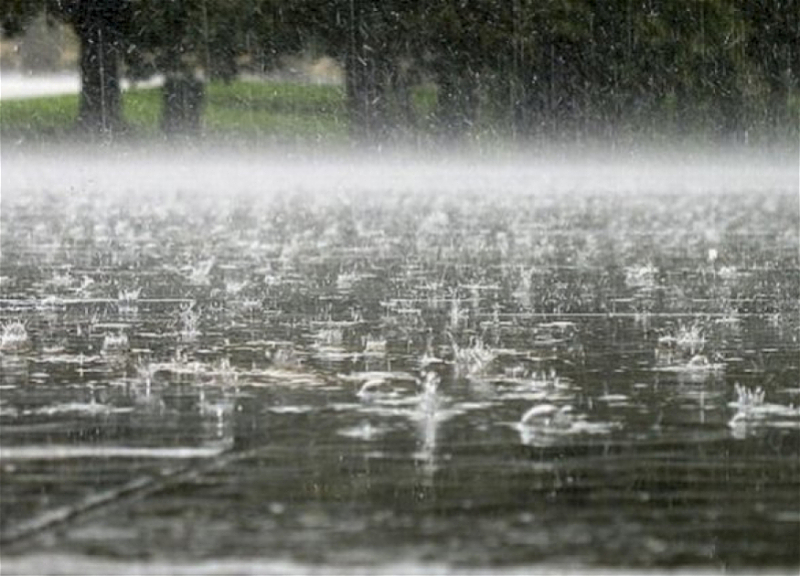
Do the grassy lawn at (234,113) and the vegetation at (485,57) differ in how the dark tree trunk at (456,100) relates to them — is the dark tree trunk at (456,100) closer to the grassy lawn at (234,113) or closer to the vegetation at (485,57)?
the vegetation at (485,57)

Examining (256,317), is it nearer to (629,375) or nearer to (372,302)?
(372,302)

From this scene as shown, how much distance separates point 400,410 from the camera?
28.5ft

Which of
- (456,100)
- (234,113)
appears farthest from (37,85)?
(456,100)

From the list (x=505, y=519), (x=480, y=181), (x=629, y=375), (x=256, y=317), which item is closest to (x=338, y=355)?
(x=629, y=375)

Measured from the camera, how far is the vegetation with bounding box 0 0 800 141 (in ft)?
175

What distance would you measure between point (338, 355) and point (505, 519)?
4.59 m

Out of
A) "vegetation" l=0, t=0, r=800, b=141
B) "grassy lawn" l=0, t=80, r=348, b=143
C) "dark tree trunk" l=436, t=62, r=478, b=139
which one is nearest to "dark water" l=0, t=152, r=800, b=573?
"vegetation" l=0, t=0, r=800, b=141

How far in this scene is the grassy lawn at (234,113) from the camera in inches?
2169

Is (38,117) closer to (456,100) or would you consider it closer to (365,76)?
(365,76)

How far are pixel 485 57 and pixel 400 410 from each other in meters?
46.2

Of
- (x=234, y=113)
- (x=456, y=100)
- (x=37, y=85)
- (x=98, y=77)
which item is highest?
(x=37, y=85)

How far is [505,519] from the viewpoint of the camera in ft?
20.6

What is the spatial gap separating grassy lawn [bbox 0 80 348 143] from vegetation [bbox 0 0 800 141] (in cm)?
113

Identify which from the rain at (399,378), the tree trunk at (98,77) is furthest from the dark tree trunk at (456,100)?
the rain at (399,378)
